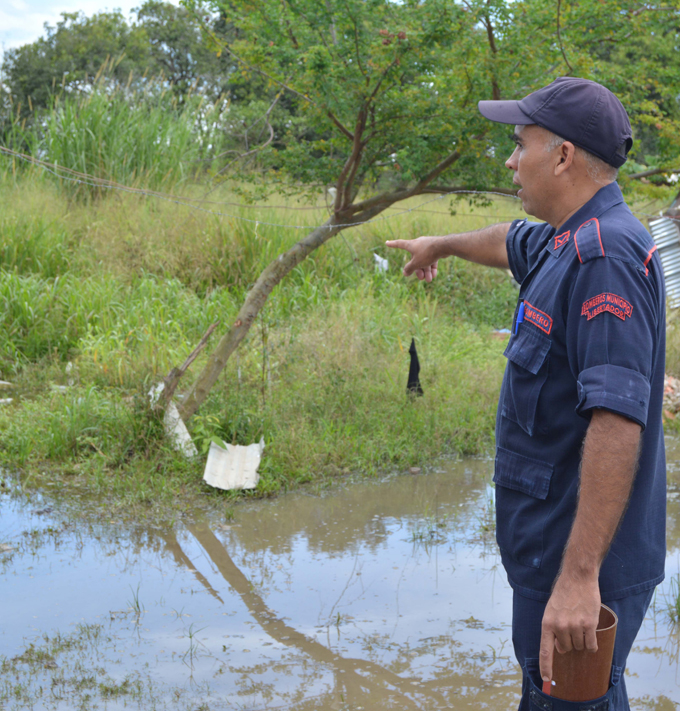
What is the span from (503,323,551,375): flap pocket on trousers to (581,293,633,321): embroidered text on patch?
14 centimetres

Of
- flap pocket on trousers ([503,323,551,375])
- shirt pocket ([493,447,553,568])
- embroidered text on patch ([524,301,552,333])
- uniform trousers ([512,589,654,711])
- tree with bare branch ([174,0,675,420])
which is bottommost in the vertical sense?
uniform trousers ([512,589,654,711])

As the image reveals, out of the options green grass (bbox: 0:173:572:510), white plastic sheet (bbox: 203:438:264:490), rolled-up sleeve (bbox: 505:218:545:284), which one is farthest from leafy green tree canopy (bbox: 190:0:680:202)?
rolled-up sleeve (bbox: 505:218:545:284)

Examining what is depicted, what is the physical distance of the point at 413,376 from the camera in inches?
238

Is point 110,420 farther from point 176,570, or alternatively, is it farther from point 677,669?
point 677,669

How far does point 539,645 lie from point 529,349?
630 millimetres

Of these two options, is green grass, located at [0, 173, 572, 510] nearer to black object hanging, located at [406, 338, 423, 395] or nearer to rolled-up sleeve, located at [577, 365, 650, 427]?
black object hanging, located at [406, 338, 423, 395]

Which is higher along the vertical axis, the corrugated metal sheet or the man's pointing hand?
the corrugated metal sheet

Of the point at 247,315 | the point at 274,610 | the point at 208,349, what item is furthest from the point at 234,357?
the point at 274,610

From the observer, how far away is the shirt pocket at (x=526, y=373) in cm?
160

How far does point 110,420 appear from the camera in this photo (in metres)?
5.18

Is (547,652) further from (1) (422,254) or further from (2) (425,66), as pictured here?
(2) (425,66)

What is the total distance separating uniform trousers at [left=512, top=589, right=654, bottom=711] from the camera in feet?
5.04

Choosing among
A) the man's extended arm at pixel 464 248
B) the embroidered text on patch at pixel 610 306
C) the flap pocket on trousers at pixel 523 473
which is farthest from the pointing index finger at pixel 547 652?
the man's extended arm at pixel 464 248

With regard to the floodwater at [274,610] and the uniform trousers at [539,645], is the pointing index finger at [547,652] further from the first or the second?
the floodwater at [274,610]
